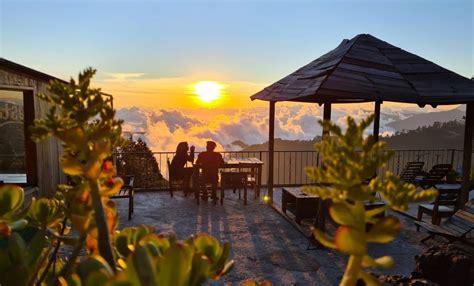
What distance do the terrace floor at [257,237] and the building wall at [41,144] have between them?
1.53 meters

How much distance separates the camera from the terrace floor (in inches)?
175

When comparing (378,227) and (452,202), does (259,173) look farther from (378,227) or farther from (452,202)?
(378,227)

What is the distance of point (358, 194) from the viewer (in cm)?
40

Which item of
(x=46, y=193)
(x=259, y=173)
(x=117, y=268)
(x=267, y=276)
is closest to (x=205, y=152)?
(x=259, y=173)

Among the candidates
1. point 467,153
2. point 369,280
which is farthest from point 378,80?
point 369,280

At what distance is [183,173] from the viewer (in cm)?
838

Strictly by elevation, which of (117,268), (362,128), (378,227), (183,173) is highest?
(362,128)

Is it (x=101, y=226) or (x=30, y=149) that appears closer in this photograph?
(x=101, y=226)

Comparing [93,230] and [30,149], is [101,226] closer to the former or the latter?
[93,230]

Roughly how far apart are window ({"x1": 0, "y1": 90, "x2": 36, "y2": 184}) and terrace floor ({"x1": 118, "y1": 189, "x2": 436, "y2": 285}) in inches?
83.5

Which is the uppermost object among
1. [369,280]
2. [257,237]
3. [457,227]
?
[369,280]

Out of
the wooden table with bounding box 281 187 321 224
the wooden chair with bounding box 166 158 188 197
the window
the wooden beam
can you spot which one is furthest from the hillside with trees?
the wooden beam

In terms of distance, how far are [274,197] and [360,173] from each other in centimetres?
835

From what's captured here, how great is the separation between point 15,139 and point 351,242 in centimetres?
989
